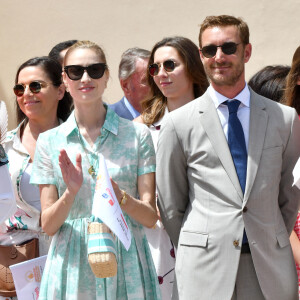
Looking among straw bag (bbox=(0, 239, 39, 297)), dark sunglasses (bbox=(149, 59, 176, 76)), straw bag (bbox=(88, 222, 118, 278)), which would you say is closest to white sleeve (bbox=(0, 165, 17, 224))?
straw bag (bbox=(88, 222, 118, 278))

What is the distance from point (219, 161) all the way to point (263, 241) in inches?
18.2

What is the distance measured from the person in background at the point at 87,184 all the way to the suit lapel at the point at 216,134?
1.19 ft

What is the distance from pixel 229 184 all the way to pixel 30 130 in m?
1.84

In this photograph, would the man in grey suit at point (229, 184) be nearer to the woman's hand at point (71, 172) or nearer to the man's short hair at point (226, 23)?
the man's short hair at point (226, 23)

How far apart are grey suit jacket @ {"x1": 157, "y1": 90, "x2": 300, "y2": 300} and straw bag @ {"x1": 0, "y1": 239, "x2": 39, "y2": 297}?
1.11 meters

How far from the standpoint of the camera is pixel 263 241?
3686 mm

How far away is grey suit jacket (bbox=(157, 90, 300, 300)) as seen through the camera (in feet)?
12.1

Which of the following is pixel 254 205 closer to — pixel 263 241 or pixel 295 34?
pixel 263 241

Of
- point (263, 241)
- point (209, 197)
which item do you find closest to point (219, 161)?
point (209, 197)

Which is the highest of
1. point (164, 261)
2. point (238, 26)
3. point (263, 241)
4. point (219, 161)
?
point (238, 26)

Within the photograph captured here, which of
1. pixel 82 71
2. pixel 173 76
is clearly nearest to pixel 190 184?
pixel 82 71

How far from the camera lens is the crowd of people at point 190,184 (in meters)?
3.69

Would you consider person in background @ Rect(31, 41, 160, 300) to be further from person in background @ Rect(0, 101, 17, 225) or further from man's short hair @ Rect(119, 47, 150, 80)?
man's short hair @ Rect(119, 47, 150, 80)

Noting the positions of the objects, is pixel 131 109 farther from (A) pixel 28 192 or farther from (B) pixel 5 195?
(B) pixel 5 195
